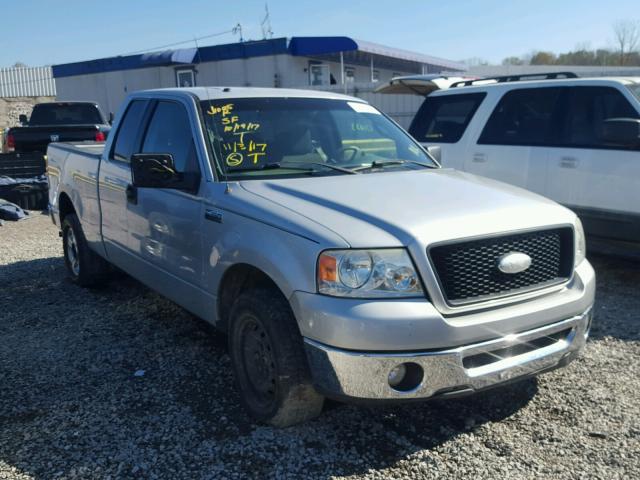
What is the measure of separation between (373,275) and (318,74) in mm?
20121

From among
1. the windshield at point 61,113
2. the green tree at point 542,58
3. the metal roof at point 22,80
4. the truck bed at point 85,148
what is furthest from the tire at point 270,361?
the green tree at point 542,58

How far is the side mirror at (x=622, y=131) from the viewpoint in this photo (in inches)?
220

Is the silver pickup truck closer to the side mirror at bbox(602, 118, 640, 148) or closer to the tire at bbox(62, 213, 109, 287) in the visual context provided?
the tire at bbox(62, 213, 109, 287)

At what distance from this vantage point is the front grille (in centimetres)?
297

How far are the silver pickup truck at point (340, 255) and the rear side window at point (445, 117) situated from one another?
2769 millimetres

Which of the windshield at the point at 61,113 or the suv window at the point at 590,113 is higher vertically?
the windshield at the point at 61,113

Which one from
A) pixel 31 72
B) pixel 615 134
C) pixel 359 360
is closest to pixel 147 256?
pixel 359 360

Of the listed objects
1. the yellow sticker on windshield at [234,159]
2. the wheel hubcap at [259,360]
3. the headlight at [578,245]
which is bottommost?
the wheel hubcap at [259,360]

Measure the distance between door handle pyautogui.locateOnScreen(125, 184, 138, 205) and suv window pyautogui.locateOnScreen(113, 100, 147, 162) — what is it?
1.39ft

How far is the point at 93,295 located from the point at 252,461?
3544 mm

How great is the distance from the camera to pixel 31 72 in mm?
38781

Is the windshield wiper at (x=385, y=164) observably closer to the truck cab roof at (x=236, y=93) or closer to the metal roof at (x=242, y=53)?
the truck cab roof at (x=236, y=93)

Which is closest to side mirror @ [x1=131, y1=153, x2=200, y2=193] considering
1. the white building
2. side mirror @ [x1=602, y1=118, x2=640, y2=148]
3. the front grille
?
the front grille

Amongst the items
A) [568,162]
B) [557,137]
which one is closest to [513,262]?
[568,162]
